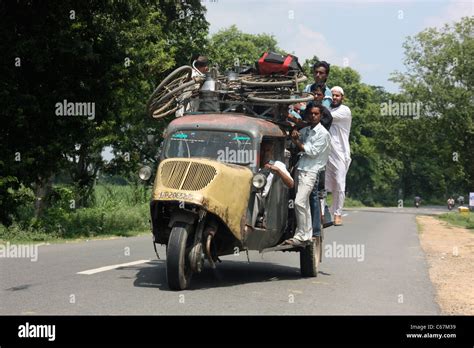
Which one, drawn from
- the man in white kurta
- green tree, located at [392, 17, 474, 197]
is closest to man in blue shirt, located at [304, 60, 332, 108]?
the man in white kurta

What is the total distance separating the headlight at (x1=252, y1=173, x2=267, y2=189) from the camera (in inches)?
382

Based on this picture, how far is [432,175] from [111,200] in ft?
267

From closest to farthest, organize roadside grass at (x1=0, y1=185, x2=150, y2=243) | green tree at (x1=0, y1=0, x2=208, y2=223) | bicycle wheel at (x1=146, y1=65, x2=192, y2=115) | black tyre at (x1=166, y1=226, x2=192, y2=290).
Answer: black tyre at (x1=166, y1=226, x2=192, y2=290) → bicycle wheel at (x1=146, y1=65, x2=192, y2=115) → green tree at (x1=0, y1=0, x2=208, y2=223) → roadside grass at (x1=0, y1=185, x2=150, y2=243)

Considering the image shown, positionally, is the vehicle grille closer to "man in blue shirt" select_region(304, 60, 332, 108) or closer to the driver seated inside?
the driver seated inside

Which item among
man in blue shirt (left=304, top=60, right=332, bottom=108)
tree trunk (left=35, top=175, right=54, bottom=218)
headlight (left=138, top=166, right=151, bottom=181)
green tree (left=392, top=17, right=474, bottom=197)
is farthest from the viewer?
green tree (left=392, top=17, right=474, bottom=197)

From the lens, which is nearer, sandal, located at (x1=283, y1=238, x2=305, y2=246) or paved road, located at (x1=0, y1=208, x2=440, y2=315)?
paved road, located at (x1=0, y1=208, x2=440, y2=315)

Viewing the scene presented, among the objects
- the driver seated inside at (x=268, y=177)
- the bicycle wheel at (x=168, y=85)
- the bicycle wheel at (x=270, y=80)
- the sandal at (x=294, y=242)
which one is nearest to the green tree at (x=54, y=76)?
the bicycle wheel at (x=168, y=85)

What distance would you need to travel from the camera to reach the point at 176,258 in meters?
8.96

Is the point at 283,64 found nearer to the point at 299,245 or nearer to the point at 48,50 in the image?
the point at 299,245

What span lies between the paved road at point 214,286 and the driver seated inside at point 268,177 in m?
1.00

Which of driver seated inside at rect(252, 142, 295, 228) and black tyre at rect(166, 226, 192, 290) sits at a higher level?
driver seated inside at rect(252, 142, 295, 228)

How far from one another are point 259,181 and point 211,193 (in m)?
0.89

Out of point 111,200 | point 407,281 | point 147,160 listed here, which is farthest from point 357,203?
point 407,281

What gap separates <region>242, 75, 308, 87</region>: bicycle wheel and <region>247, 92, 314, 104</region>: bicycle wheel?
0.65ft
